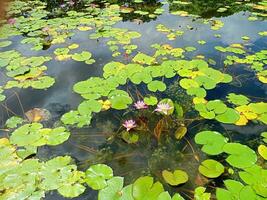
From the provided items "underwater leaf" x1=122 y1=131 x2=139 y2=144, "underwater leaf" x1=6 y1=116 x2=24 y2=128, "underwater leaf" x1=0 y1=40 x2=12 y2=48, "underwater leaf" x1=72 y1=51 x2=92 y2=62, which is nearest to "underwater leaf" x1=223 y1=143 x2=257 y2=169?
"underwater leaf" x1=122 y1=131 x2=139 y2=144

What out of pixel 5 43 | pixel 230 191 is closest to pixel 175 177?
pixel 230 191

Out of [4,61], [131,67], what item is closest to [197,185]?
[131,67]

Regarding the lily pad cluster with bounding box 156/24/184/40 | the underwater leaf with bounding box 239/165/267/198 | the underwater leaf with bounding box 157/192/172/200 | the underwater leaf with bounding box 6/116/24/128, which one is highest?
the underwater leaf with bounding box 239/165/267/198

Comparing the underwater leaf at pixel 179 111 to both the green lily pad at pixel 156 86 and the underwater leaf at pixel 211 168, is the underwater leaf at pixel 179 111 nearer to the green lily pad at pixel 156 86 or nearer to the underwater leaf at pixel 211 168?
the green lily pad at pixel 156 86

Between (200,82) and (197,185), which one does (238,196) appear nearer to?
(197,185)

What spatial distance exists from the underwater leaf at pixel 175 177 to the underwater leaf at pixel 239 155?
1.05ft

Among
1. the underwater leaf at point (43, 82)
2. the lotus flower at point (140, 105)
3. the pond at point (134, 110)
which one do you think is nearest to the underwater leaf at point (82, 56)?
the pond at point (134, 110)

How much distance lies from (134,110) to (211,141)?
73 cm

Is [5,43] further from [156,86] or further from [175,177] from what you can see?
[175,177]

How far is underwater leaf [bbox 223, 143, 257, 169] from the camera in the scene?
1799mm

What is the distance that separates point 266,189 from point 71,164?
123cm

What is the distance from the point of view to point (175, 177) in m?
1.77

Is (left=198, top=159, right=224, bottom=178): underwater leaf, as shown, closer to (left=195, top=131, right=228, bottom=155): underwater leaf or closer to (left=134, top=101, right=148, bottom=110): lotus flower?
(left=195, top=131, right=228, bottom=155): underwater leaf

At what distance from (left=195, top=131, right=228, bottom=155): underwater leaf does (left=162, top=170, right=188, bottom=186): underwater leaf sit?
0.26 metres
